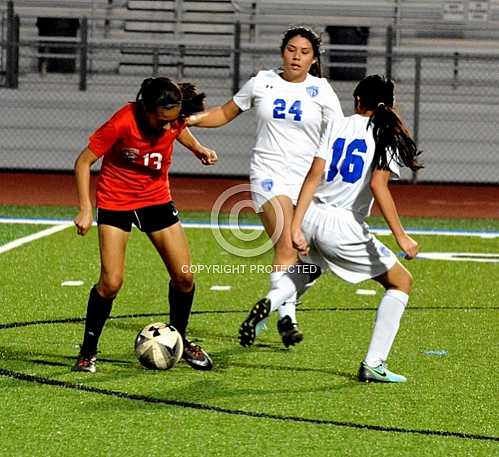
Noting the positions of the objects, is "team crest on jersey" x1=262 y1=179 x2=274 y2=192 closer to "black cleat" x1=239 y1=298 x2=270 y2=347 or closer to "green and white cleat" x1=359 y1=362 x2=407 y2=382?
"black cleat" x1=239 y1=298 x2=270 y2=347

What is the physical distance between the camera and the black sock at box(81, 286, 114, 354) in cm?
755

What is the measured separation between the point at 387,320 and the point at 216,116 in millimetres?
2009

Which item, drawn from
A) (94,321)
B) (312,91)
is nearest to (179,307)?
(94,321)

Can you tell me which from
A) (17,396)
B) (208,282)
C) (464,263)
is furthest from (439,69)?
(17,396)

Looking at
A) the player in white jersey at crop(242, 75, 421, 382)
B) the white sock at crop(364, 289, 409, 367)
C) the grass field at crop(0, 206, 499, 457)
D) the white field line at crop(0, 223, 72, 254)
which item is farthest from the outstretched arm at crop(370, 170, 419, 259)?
the white field line at crop(0, 223, 72, 254)

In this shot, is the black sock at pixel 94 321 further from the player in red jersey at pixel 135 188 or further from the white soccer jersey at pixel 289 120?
the white soccer jersey at pixel 289 120

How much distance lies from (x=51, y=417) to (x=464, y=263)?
7.38 meters

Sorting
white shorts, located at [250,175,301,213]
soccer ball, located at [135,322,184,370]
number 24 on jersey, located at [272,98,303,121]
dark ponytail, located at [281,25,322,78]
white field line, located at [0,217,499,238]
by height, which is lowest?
white field line, located at [0,217,499,238]

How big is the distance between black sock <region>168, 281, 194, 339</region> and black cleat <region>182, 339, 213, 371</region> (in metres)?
0.15

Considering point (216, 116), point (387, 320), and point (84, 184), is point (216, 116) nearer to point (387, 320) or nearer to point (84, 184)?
point (84, 184)

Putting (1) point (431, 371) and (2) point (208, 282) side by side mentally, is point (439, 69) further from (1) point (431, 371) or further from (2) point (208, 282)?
(1) point (431, 371)

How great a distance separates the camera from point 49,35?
2591 cm

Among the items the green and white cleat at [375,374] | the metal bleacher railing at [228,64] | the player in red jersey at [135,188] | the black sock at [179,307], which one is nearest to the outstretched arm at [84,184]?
the player in red jersey at [135,188]

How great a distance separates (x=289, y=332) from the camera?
313 inches
